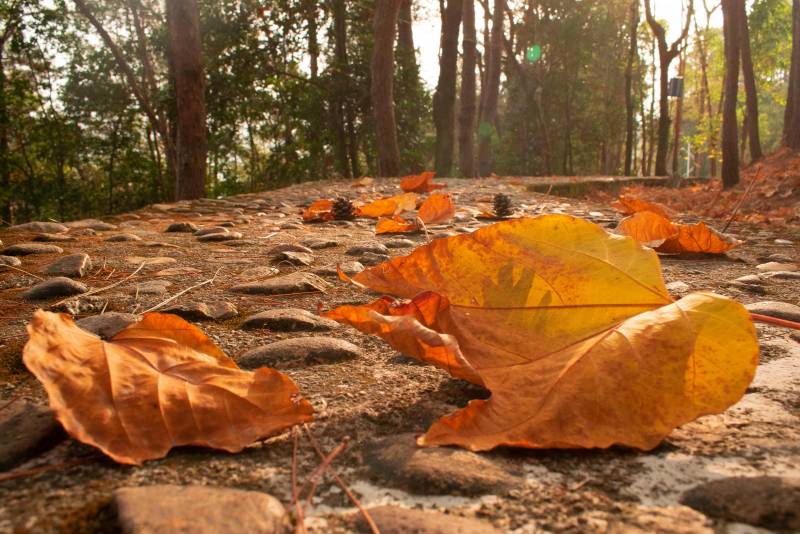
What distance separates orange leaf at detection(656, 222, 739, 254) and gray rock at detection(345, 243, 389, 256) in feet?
3.97

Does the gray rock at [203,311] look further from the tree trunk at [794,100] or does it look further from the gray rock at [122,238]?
the tree trunk at [794,100]

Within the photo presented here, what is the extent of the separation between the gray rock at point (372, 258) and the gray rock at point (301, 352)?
1258 millimetres

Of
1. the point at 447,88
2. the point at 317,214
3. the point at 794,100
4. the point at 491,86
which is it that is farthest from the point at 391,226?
the point at 794,100

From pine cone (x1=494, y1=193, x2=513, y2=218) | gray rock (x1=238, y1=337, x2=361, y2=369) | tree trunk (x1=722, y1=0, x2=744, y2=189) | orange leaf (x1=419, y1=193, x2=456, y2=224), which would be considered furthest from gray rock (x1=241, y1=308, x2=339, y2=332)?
tree trunk (x1=722, y1=0, x2=744, y2=189)

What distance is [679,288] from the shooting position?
1.94 metres

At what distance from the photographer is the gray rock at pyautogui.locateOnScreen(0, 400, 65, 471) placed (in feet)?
2.51

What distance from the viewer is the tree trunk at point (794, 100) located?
11.8m

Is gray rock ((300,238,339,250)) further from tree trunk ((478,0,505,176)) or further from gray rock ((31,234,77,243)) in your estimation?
tree trunk ((478,0,505,176))

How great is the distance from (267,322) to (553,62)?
82.6 ft

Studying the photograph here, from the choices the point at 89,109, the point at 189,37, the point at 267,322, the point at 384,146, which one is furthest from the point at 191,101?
the point at 89,109

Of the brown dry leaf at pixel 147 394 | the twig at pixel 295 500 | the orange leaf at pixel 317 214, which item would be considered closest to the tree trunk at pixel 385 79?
the orange leaf at pixel 317 214

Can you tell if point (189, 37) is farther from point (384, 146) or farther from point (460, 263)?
point (460, 263)

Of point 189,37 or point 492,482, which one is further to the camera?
point 189,37

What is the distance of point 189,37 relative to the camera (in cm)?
682
